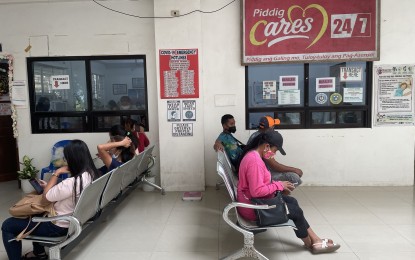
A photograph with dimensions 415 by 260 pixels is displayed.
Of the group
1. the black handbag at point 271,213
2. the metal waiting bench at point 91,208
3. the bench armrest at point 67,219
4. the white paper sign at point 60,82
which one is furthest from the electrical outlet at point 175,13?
the bench armrest at point 67,219

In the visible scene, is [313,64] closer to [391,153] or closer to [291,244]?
[391,153]

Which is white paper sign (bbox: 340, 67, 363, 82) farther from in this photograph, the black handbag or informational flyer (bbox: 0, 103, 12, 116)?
informational flyer (bbox: 0, 103, 12, 116)

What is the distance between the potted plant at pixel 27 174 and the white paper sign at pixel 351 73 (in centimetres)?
475

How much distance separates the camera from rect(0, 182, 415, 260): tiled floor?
2754mm

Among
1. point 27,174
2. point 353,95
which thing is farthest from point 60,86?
point 353,95

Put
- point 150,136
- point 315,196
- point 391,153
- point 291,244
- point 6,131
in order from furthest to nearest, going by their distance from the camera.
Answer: point 6,131 < point 150,136 < point 391,153 < point 315,196 < point 291,244

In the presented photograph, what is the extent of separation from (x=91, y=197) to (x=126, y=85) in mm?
2643

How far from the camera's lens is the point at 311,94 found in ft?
15.2

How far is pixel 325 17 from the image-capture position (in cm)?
443

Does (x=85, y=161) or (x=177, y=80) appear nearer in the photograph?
(x=85, y=161)

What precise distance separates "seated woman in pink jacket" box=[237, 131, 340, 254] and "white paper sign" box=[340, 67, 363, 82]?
261 cm

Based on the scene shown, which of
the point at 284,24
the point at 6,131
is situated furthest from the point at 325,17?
the point at 6,131

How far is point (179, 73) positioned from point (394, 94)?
3.06 meters

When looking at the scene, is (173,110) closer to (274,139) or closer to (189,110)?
(189,110)
